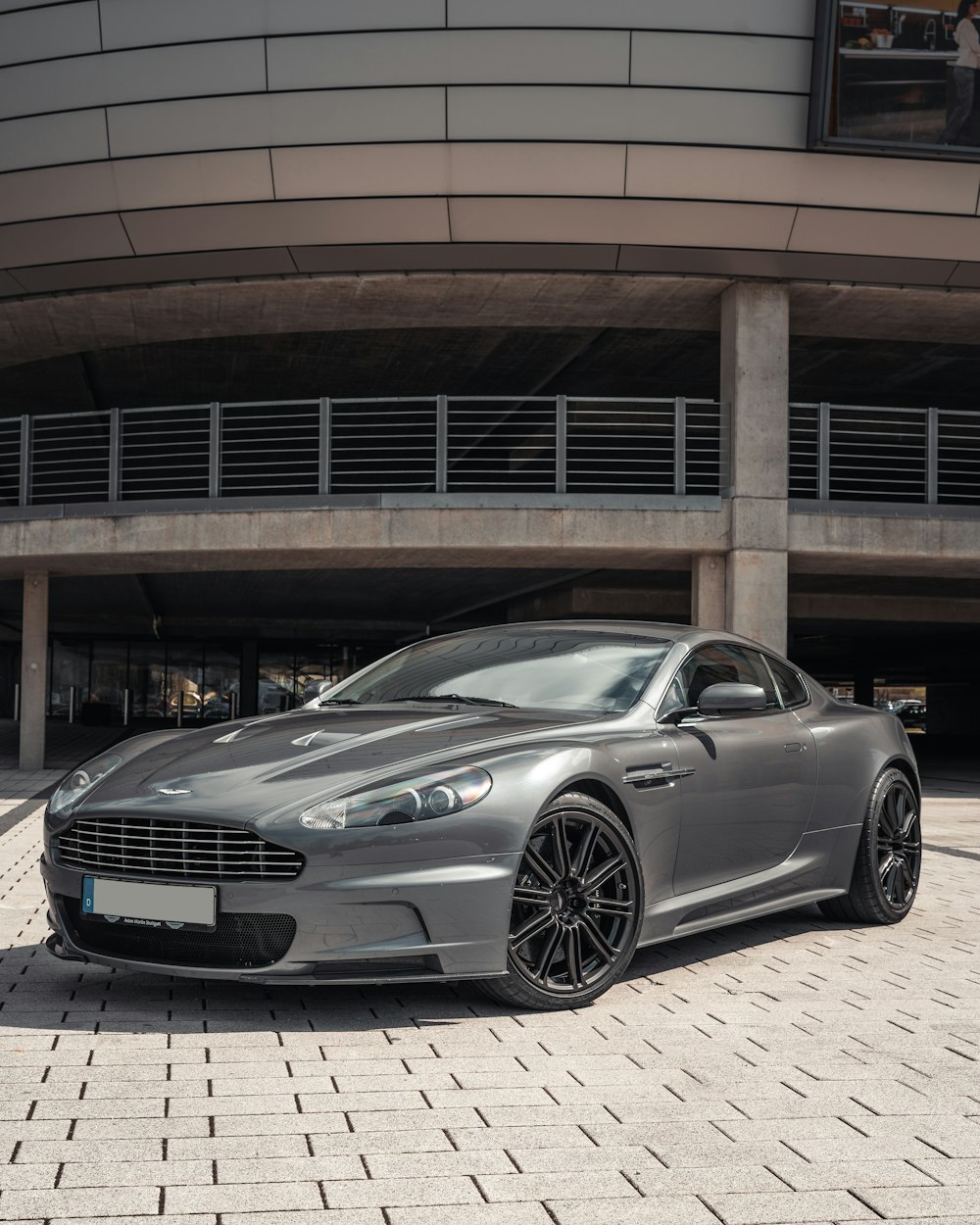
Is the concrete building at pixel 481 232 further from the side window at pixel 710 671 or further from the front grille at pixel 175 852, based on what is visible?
the front grille at pixel 175 852

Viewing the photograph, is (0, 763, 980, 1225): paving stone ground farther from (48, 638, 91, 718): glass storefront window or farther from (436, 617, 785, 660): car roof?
(48, 638, 91, 718): glass storefront window

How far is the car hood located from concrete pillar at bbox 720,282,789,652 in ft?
33.0

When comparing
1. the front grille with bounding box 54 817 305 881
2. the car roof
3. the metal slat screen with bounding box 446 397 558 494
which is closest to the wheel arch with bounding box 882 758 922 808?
the car roof

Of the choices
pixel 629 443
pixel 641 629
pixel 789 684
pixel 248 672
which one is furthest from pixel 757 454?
pixel 248 672

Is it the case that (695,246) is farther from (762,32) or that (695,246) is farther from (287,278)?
(287,278)

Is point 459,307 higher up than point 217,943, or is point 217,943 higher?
point 459,307

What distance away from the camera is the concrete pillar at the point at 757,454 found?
48.0 ft

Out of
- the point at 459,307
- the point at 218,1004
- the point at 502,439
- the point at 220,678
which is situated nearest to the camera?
the point at 218,1004

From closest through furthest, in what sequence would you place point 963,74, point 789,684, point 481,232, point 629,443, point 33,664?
1. point 789,684
2. point 963,74
3. point 481,232
4. point 33,664
5. point 629,443

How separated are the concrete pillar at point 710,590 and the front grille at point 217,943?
37.3ft

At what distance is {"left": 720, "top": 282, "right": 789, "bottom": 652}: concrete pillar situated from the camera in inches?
576

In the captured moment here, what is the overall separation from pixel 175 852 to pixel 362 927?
0.65 m

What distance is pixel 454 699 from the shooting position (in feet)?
17.4

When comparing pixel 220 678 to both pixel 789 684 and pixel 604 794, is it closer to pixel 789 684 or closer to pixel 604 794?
pixel 789 684
